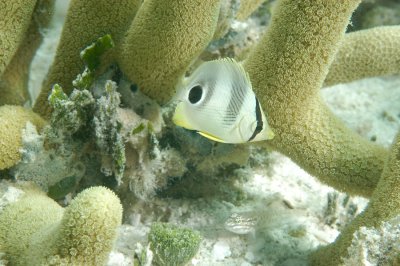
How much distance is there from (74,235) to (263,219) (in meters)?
1.67

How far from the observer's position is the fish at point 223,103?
201 centimetres

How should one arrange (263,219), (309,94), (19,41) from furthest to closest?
1. (263,219)
2. (19,41)
3. (309,94)

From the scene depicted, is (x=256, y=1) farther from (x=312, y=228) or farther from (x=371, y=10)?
(x=371, y=10)

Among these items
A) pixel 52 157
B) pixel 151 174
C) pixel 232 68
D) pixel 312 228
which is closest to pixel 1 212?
pixel 52 157

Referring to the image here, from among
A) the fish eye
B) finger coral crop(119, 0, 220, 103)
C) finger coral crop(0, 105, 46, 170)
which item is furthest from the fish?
finger coral crop(0, 105, 46, 170)

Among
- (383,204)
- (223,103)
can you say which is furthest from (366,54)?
(223,103)

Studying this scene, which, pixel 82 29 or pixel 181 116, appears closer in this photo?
pixel 181 116

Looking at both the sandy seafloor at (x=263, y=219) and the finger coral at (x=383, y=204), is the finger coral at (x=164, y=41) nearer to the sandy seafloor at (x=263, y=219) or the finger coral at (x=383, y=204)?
the sandy seafloor at (x=263, y=219)

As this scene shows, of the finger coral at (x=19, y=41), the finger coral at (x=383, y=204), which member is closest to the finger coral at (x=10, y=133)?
the finger coral at (x=19, y=41)

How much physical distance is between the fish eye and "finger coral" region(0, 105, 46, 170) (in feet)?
4.13

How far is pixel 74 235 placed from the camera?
77.7 inches

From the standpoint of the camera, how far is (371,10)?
6281 mm

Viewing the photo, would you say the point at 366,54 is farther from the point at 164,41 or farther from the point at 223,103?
the point at 223,103

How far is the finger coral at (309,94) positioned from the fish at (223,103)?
1.95ft
